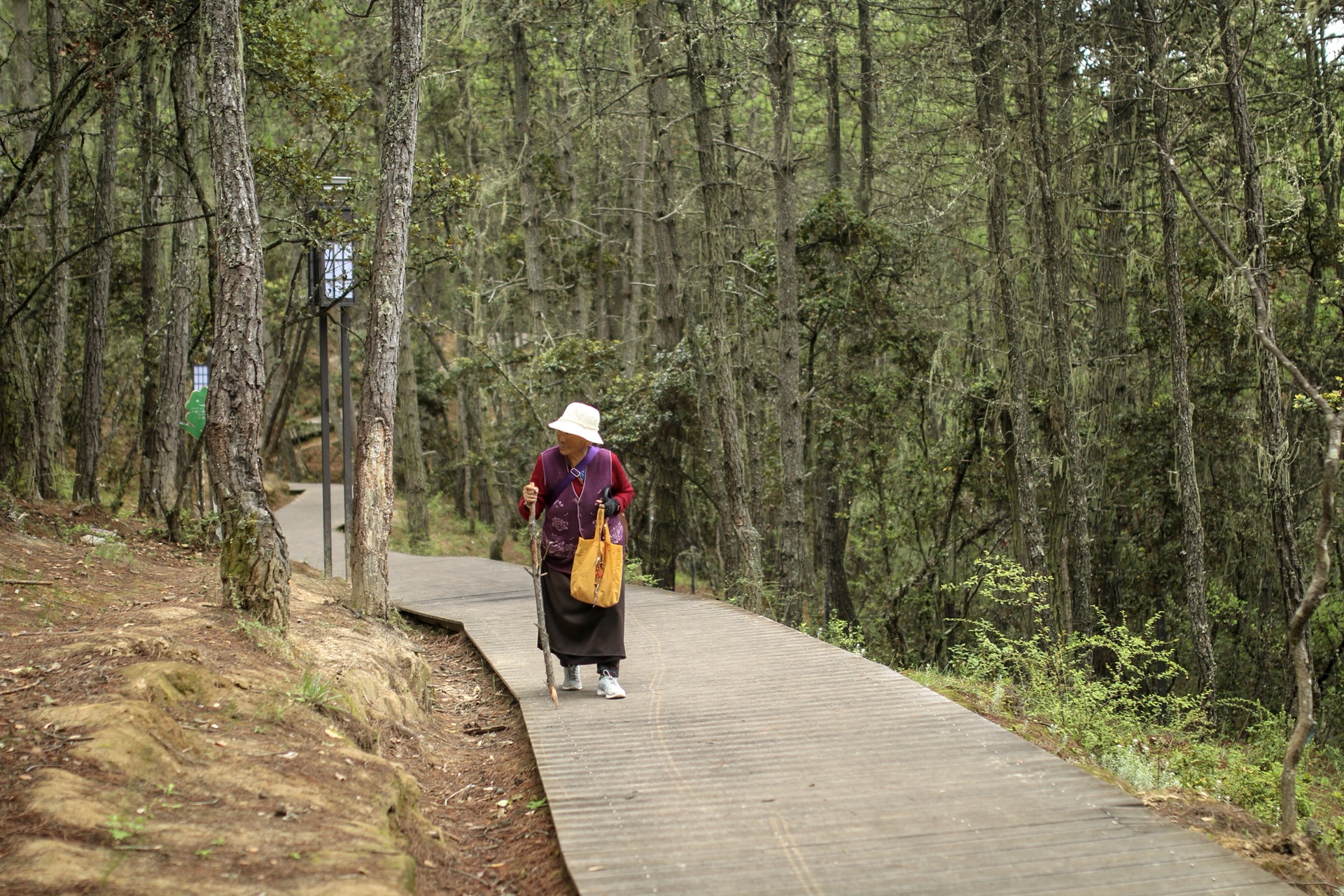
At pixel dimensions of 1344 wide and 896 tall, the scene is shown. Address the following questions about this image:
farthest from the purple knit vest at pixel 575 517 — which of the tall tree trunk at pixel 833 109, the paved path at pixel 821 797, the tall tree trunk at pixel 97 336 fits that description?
the tall tree trunk at pixel 833 109

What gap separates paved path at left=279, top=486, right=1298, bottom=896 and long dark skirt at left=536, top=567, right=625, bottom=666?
0.33 m

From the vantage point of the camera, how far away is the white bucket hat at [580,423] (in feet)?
23.4

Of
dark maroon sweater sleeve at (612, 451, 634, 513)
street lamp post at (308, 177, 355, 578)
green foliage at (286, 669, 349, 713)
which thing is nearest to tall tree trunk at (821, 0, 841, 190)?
street lamp post at (308, 177, 355, 578)

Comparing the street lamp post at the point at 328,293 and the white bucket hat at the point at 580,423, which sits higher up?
the street lamp post at the point at 328,293

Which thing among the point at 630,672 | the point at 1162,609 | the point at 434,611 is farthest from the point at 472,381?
the point at 630,672

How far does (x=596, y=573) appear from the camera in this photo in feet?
23.3

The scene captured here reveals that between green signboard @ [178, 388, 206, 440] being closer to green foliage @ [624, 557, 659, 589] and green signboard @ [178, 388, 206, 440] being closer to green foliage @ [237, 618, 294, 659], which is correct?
green foliage @ [624, 557, 659, 589]

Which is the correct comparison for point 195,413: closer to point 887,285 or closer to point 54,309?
point 54,309

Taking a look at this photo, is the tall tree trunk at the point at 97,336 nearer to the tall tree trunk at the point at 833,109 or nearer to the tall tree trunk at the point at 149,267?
the tall tree trunk at the point at 149,267

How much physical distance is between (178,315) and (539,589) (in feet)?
26.1

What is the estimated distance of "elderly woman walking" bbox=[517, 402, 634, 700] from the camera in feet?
23.8

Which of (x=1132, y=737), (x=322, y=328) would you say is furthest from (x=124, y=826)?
(x=322, y=328)

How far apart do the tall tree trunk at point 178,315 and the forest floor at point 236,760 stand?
470 centimetres

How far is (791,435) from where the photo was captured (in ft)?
49.2
